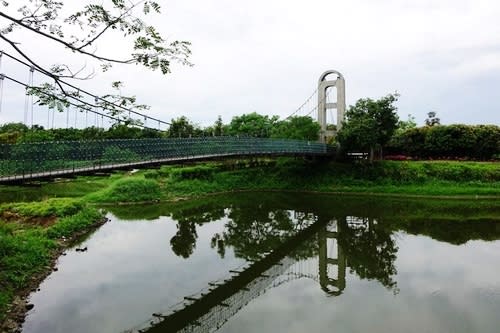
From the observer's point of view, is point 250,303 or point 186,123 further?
point 186,123

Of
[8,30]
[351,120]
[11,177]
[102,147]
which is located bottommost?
[11,177]

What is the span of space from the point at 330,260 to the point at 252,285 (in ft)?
11.0

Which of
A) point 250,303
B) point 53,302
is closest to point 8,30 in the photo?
point 53,302

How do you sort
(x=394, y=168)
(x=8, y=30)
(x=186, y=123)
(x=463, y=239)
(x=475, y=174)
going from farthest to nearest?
1. (x=186, y=123)
2. (x=394, y=168)
3. (x=475, y=174)
4. (x=463, y=239)
5. (x=8, y=30)

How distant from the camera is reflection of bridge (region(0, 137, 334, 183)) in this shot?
27.4ft

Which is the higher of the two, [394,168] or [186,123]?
[186,123]

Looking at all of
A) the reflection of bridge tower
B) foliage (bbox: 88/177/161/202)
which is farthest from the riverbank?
the reflection of bridge tower

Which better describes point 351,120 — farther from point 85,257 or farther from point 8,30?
point 8,30

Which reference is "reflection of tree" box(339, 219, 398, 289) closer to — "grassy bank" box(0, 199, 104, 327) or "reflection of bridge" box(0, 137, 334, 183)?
"reflection of bridge" box(0, 137, 334, 183)

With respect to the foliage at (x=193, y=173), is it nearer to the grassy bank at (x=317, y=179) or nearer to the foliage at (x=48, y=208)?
the grassy bank at (x=317, y=179)

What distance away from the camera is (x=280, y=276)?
401 inches

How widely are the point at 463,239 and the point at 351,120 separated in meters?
12.8

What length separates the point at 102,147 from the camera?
10.2 metres

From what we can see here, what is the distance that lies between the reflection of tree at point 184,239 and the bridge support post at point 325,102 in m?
16.9
